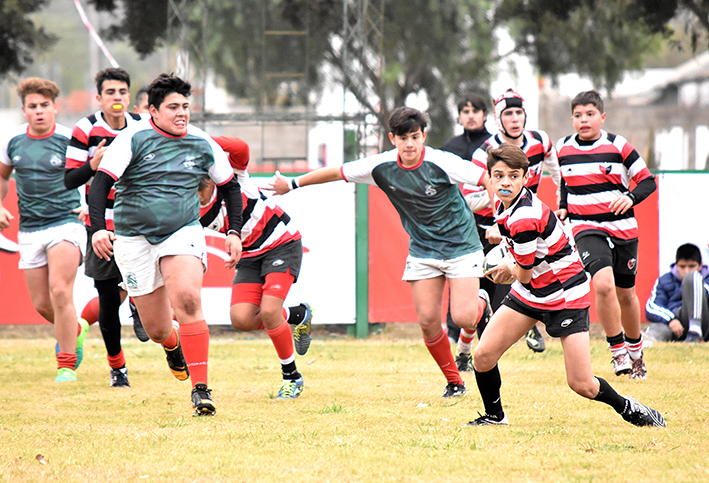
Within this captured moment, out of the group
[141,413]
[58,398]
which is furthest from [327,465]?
[58,398]

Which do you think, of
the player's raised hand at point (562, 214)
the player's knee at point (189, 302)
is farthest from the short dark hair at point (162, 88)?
the player's raised hand at point (562, 214)

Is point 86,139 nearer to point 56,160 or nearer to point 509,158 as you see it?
point 56,160

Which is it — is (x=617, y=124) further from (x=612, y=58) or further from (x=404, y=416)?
(x=404, y=416)

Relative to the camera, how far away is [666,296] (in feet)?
31.4

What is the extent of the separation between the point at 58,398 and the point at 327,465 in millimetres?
3099

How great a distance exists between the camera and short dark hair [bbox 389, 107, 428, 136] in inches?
232

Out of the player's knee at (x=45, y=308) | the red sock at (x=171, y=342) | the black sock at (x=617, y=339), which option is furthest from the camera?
the player's knee at (x=45, y=308)

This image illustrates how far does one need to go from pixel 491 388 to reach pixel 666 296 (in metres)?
5.29

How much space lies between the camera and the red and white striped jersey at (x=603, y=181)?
23.1 feet

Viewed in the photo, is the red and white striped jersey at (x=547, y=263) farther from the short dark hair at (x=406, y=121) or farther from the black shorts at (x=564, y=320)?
the short dark hair at (x=406, y=121)

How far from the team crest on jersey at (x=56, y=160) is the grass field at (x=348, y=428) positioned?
1.79m

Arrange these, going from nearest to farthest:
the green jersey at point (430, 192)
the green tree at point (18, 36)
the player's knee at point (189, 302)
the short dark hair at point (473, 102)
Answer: the player's knee at point (189, 302) → the green jersey at point (430, 192) → the short dark hair at point (473, 102) → the green tree at point (18, 36)

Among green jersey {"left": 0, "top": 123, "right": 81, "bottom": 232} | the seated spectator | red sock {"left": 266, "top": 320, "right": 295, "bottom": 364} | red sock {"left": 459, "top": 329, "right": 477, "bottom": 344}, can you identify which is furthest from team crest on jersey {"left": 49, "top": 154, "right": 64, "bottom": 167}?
the seated spectator

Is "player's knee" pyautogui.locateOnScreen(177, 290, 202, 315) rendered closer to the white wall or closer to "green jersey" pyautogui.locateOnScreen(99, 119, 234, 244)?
"green jersey" pyautogui.locateOnScreen(99, 119, 234, 244)
